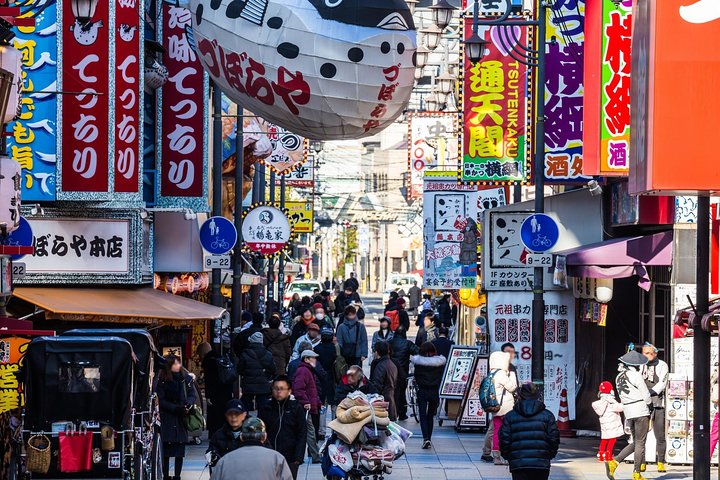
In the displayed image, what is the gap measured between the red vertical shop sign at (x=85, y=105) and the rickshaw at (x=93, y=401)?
4.72 meters

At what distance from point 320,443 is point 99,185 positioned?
5772 millimetres

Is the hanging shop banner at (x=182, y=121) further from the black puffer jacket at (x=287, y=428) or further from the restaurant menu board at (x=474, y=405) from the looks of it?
the black puffer jacket at (x=287, y=428)

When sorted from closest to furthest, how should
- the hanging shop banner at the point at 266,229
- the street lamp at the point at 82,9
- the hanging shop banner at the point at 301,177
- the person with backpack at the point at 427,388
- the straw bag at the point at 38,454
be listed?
the straw bag at the point at 38,454 → the street lamp at the point at 82,9 → the person with backpack at the point at 427,388 → the hanging shop banner at the point at 266,229 → the hanging shop banner at the point at 301,177

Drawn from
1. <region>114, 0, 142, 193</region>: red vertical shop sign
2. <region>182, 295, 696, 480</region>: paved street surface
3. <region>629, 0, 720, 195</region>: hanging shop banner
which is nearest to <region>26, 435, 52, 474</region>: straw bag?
<region>182, 295, 696, 480</region>: paved street surface

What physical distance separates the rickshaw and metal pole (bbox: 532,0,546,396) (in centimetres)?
745

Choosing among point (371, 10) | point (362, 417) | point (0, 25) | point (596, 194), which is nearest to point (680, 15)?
point (371, 10)

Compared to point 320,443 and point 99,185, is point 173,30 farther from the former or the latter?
point 320,443

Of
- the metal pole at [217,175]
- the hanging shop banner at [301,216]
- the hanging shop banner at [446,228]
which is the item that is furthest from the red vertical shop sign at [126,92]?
the hanging shop banner at [301,216]

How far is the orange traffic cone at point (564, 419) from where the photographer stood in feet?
75.0

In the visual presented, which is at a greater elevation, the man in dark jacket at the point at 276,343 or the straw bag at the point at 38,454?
the man in dark jacket at the point at 276,343

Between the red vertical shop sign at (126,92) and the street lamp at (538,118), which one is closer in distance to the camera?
the red vertical shop sign at (126,92)

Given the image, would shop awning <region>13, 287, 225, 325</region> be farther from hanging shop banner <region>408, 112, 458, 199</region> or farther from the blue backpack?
hanging shop banner <region>408, 112, 458, 199</region>

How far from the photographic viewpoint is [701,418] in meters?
12.2

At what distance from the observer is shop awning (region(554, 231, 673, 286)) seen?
19438 mm
